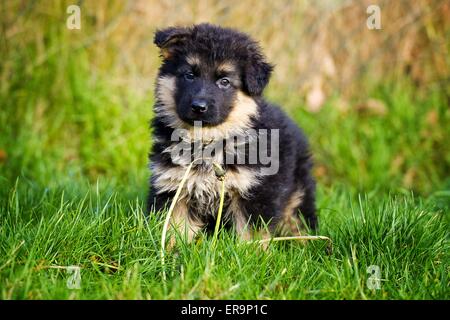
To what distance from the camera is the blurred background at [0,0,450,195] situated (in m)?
5.64

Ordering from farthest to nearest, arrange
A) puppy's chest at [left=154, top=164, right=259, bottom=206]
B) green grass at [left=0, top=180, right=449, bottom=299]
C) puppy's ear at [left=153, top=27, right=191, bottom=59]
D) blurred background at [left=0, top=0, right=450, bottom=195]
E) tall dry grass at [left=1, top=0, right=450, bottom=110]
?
1. tall dry grass at [left=1, top=0, right=450, bottom=110]
2. blurred background at [left=0, top=0, right=450, bottom=195]
3. puppy's ear at [left=153, top=27, right=191, bottom=59]
4. puppy's chest at [left=154, top=164, right=259, bottom=206]
5. green grass at [left=0, top=180, right=449, bottom=299]

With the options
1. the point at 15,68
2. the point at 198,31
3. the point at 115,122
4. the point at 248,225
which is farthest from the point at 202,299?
the point at 15,68

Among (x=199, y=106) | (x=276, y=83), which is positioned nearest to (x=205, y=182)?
(x=199, y=106)

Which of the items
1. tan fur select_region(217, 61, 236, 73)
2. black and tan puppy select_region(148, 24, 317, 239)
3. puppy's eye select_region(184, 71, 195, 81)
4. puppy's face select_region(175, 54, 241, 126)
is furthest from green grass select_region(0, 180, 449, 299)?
tan fur select_region(217, 61, 236, 73)

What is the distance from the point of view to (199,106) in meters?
3.51

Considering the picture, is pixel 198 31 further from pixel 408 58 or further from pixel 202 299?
pixel 408 58

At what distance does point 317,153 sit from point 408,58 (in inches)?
54.7

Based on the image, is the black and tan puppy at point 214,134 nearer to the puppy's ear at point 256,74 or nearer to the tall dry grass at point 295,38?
the puppy's ear at point 256,74

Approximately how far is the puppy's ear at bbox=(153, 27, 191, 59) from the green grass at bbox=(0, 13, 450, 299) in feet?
2.99

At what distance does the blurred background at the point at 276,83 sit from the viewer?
18.5ft

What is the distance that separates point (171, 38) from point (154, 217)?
1084mm

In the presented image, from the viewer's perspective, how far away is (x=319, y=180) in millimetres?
5918

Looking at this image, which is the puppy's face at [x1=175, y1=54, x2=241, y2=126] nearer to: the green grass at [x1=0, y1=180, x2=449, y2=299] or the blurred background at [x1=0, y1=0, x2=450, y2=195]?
the green grass at [x1=0, y1=180, x2=449, y2=299]

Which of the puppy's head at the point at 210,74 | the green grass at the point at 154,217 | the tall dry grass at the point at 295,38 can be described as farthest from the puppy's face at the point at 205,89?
the tall dry grass at the point at 295,38
